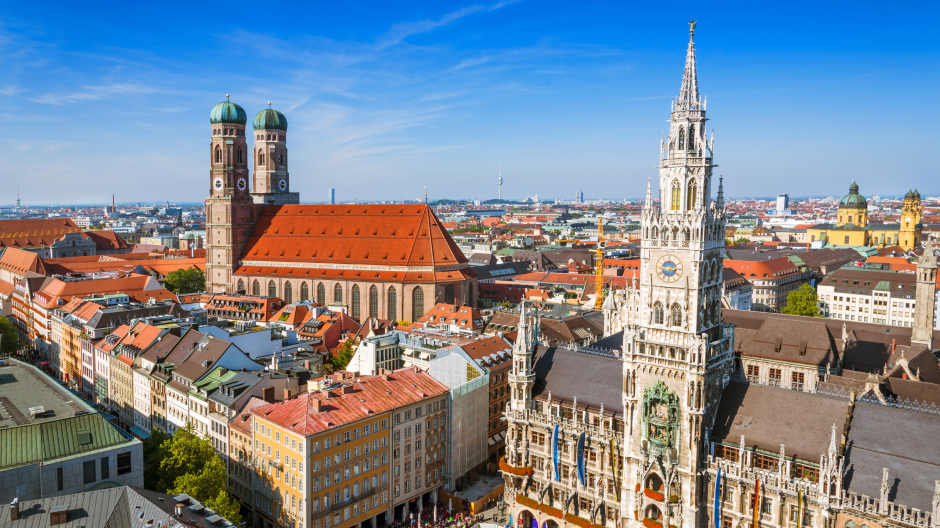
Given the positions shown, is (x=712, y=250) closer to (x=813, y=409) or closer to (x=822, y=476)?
(x=813, y=409)

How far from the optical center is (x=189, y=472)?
188ft

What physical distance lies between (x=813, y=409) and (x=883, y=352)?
124ft

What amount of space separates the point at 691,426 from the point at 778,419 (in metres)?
6.31

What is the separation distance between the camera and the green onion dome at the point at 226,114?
484 feet

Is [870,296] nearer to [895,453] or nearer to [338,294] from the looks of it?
[895,453]

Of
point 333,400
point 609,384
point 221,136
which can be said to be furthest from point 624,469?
point 221,136

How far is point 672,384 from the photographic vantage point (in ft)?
171

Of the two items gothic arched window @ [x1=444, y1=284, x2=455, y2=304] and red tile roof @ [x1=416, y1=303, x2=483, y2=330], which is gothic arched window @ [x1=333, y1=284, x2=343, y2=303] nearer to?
gothic arched window @ [x1=444, y1=284, x2=455, y2=304]

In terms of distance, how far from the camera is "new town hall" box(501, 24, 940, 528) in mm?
45531

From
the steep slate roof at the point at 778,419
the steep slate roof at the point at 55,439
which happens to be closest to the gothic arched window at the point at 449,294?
the steep slate roof at the point at 55,439

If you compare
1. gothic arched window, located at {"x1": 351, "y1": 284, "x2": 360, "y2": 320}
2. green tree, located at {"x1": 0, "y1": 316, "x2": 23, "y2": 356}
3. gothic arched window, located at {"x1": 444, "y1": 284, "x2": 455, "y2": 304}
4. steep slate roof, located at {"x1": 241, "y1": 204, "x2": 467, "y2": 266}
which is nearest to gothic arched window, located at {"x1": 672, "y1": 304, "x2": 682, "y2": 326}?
gothic arched window, located at {"x1": 444, "y1": 284, "x2": 455, "y2": 304}

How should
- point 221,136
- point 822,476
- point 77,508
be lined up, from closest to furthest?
point 77,508, point 822,476, point 221,136

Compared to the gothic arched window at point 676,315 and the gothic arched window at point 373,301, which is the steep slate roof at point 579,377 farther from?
the gothic arched window at point 373,301

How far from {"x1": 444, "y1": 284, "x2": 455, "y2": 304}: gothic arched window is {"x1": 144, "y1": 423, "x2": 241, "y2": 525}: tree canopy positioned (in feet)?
250
